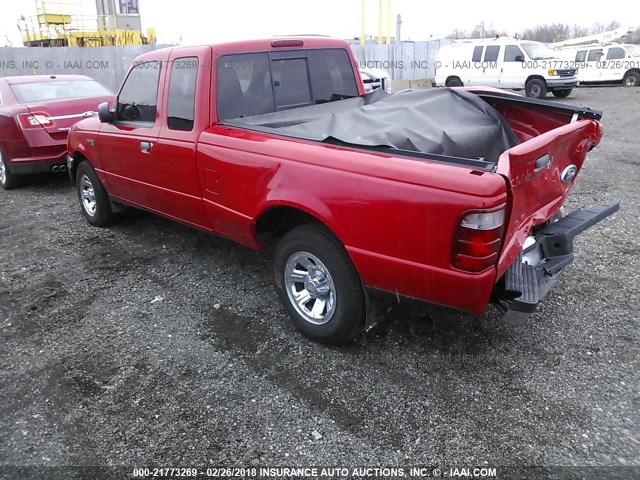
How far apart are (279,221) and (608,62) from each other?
23.0 meters

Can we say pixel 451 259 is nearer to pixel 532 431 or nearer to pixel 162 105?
pixel 532 431

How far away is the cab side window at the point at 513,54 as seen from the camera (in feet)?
60.4

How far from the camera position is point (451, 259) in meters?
2.50

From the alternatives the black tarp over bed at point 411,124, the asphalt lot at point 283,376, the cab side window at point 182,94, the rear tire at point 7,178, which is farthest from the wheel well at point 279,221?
the rear tire at point 7,178

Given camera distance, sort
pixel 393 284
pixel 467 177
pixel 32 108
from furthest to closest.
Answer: pixel 32 108 < pixel 393 284 < pixel 467 177

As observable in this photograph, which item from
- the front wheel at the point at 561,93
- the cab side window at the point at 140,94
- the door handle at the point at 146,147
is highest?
the cab side window at the point at 140,94

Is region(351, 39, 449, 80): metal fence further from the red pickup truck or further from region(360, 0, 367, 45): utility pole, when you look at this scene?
the red pickup truck

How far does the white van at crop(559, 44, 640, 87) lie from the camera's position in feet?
68.8

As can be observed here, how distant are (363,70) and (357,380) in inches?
504

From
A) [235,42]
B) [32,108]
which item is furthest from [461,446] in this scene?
[32,108]

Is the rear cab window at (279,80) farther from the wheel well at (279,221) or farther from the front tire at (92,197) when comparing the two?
the front tire at (92,197)

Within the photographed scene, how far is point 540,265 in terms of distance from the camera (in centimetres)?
297

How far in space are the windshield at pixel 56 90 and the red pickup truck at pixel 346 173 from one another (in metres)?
3.28

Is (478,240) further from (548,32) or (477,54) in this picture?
(548,32)
